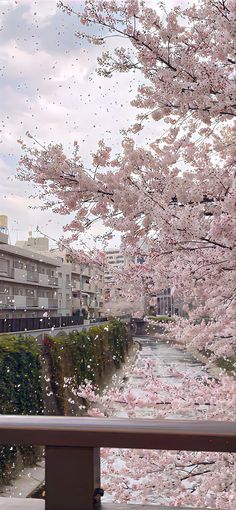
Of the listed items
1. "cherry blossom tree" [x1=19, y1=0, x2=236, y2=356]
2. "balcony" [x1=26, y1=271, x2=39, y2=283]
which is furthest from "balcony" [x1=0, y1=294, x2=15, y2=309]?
"cherry blossom tree" [x1=19, y1=0, x2=236, y2=356]

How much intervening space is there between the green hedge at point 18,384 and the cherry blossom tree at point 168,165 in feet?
18.2

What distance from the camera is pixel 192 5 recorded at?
2455 millimetres

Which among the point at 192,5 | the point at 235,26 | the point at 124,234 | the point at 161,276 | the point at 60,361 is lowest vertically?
the point at 60,361

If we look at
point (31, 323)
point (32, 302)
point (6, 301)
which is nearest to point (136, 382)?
point (31, 323)

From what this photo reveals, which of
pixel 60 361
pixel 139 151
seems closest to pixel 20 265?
→ pixel 60 361

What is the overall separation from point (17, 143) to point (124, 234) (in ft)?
2.39

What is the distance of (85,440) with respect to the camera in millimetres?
881

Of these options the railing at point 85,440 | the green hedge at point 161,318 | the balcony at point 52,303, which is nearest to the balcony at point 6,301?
the balcony at point 52,303

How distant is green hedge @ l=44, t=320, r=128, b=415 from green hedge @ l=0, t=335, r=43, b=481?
0.88m

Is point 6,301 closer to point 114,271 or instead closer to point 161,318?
point 161,318

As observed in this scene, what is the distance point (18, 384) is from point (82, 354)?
20.1 feet

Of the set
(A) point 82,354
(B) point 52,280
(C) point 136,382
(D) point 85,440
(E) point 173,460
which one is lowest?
(A) point 82,354

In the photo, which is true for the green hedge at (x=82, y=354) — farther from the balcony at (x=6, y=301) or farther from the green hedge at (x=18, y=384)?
the balcony at (x=6, y=301)

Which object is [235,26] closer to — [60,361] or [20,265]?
[60,361]
